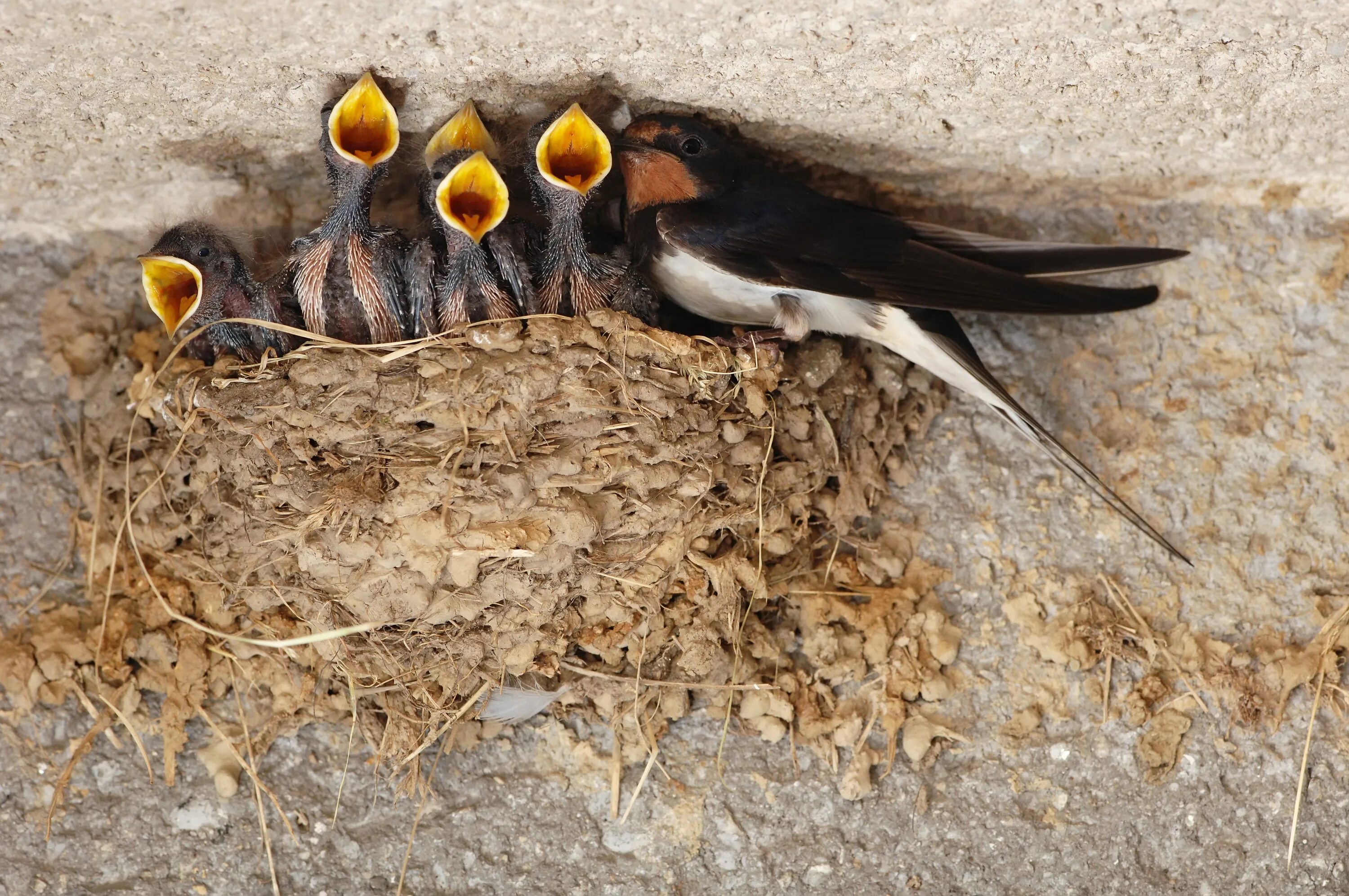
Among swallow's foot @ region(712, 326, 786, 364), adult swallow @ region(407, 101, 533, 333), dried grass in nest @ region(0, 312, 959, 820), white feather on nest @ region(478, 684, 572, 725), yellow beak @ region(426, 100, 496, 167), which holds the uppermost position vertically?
yellow beak @ region(426, 100, 496, 167)

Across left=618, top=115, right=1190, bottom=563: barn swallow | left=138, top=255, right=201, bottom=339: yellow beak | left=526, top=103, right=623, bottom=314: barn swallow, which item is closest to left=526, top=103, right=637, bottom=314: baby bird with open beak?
left=526, top=103, right=623, bottom=314: barn swallow

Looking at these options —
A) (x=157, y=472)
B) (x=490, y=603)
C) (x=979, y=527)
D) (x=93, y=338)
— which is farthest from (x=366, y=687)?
(x=979, y=527)

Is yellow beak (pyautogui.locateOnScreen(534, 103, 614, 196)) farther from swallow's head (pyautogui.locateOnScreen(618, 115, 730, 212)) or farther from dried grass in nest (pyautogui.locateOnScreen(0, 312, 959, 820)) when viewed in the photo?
dried grass in nest (pyautogui.locateOnScreen(0, 312, 959, 820))

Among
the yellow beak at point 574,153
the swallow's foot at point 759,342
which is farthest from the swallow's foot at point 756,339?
the yellow beak at point 574,153

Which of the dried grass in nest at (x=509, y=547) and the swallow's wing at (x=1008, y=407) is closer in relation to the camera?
the dried grass in nest at (x=509, y=547)

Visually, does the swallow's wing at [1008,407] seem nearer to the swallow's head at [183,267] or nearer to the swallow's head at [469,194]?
the swallow's head at [469,194]
